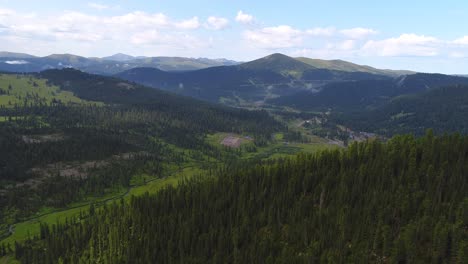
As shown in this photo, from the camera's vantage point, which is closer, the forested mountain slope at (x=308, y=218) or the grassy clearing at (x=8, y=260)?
the forested mountain slope at (x=308, y=218)

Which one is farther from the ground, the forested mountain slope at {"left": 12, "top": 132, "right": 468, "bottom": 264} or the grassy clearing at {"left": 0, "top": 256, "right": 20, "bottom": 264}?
the forested mountain slope at {"left": 12, "top": 132, "right": 468, "bottom": 264}

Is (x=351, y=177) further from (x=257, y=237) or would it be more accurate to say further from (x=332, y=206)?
(x=257, y=237)

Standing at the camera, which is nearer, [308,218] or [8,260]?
[308,218]

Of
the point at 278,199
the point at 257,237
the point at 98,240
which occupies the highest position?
the point at 278,199

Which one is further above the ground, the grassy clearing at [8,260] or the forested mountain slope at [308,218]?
the forested mountain slope at [308,218]

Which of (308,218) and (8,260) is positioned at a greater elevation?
(308,218)

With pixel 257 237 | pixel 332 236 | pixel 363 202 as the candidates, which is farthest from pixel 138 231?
pixel 363 202

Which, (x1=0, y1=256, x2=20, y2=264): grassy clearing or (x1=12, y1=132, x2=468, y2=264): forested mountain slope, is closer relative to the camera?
(x1=12, y1=132, x2=468, y2=264): forested mountain slope

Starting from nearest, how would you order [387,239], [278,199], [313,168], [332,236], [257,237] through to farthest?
[387,239] → [332,236] → [257,237] → [278,199] → [313,168]
